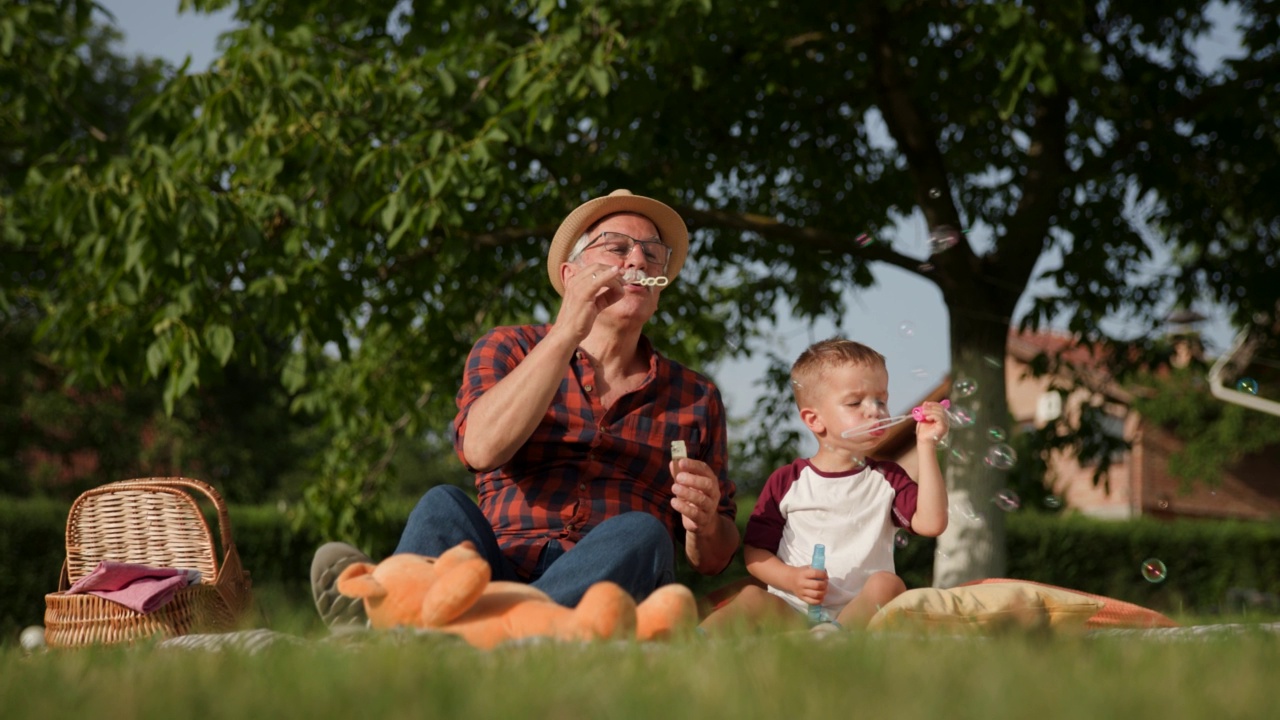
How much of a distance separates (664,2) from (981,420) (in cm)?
340

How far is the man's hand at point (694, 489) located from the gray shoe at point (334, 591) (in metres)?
0.80

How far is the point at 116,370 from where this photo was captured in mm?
6488

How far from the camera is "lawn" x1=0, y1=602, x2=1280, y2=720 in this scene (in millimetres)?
1576

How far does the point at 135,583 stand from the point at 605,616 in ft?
6.40

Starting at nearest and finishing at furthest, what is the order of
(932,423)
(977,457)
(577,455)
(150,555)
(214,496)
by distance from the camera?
(932,423), (577,455), (214,496), (150,555), (977,457)

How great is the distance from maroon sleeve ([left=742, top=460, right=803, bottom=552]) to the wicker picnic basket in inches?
62.6

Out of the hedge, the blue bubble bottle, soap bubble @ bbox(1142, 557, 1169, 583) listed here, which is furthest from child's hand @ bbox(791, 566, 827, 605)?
the hedge

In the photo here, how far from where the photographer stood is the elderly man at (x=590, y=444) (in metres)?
2.84

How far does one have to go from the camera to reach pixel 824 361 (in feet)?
11.6

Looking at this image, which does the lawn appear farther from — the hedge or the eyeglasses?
the hedge

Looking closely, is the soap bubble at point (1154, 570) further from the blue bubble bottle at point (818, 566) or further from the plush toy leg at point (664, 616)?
the plush toy leg at point (664, 616)

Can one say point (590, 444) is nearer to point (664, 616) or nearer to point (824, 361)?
point (824, 361)

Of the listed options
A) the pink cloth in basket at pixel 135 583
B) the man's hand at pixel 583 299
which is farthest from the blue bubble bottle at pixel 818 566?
the pink cloth in basket at pixel 135 583

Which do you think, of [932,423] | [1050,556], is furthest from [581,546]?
[1050,556]
